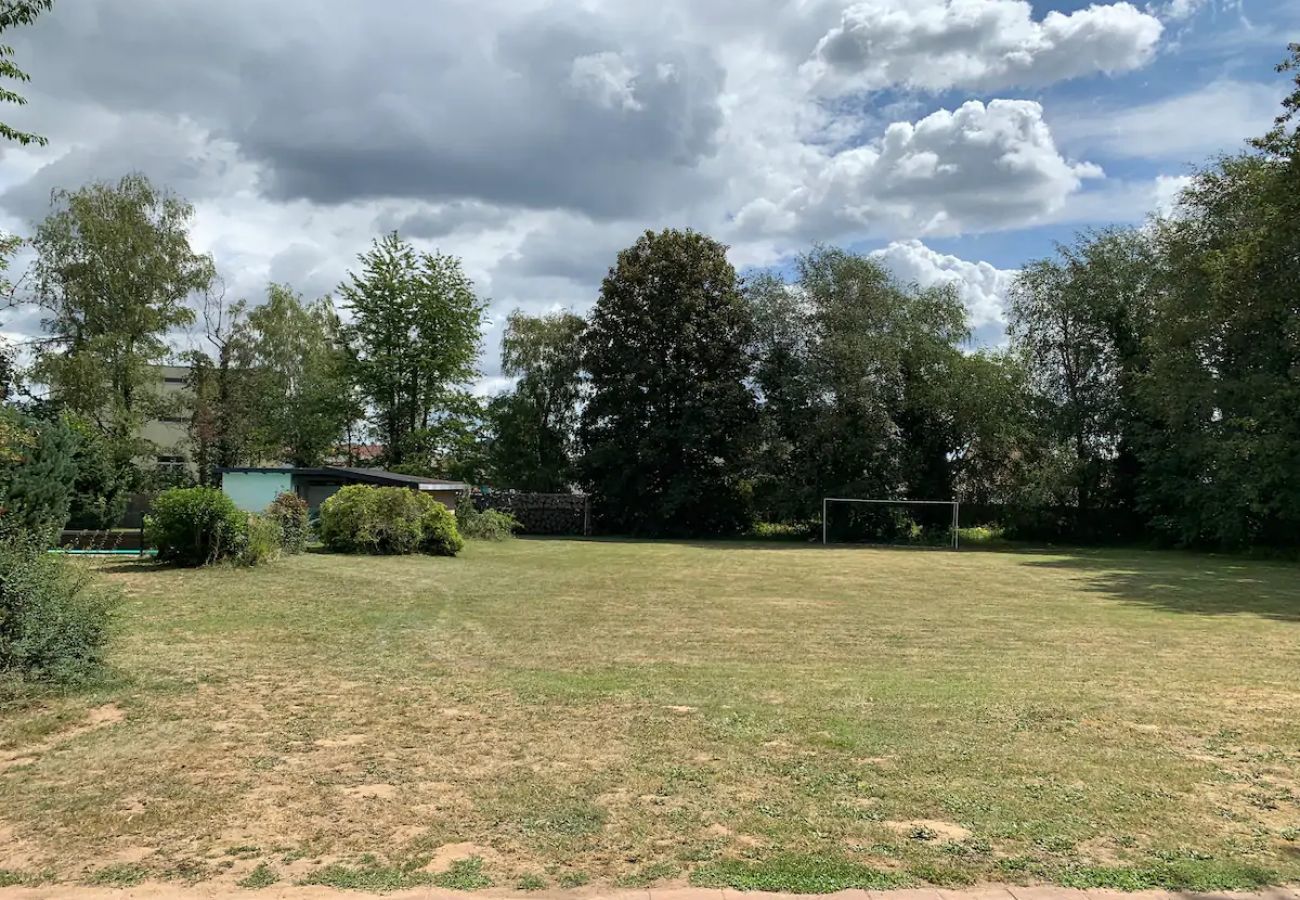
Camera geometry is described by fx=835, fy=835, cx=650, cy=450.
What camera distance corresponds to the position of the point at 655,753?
4984mm

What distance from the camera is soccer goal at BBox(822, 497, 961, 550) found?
32062 mm

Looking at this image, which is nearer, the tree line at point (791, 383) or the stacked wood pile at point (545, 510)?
the tree line at point (791, 383)

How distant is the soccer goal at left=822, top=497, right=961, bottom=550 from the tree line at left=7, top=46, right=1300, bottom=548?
77 cm

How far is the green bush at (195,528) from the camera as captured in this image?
14.1 metres

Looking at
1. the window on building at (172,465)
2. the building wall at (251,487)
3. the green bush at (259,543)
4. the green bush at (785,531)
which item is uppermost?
the window on building at (172,465)

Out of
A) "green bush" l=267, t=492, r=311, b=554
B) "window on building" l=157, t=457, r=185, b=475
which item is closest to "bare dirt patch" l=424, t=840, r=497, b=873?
"green bush" l=267, t=492, r=311, b=554

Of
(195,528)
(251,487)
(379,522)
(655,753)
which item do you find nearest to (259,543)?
(195,528)

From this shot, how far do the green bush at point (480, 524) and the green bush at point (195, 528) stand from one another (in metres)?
12.0

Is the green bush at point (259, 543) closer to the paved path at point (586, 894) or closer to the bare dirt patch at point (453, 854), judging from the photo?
the paved path at point (586, 894)

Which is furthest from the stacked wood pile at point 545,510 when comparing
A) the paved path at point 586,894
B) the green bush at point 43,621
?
the paved path at point 586,894

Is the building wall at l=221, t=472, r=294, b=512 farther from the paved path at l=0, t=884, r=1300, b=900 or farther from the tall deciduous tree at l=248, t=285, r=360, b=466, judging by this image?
the paved path at l=0, t=884, r=1300, b=900

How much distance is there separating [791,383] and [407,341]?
18462mm

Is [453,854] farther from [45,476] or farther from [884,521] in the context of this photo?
[884,521]

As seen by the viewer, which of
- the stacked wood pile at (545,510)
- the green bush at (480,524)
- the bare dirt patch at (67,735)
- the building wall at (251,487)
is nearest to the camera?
the bare dirt patch at (67,735)
